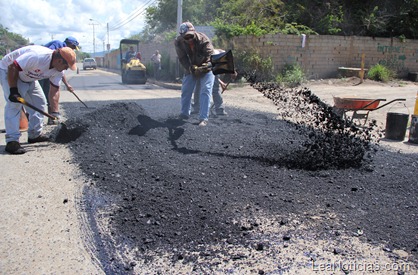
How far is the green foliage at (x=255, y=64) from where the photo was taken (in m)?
15.2

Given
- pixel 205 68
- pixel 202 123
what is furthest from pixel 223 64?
pixel 202 123

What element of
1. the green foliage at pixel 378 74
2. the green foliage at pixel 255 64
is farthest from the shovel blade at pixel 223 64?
→ the green foliage at pixel 378 74

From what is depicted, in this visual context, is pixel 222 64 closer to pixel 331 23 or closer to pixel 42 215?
pixel 42 215

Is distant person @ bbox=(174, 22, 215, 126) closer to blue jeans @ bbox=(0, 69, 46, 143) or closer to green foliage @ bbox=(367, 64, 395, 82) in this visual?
blue jeans @ bbox=(0, 69, 46, 143)

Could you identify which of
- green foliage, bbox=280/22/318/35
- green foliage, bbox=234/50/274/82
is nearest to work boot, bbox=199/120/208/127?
green foliage, bbox=234/50/274/82

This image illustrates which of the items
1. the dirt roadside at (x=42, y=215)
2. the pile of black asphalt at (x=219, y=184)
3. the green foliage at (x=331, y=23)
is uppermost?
the green foliage at (x=331, y=23)

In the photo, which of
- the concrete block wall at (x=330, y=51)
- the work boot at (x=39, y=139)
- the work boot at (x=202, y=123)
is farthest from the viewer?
the concrete block wall at (x=330, y=51)

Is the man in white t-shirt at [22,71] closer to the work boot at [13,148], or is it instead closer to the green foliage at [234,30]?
the work boot at [13,148]

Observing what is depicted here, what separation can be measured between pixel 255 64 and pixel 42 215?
1315 cm

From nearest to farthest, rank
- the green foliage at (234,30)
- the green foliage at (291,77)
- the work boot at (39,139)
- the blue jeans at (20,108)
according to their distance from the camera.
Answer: the blue jeans at (20,108), the work boot at (39,139), the green foliage at (291,77), the green foliage at (234,30)

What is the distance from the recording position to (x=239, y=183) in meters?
3.71

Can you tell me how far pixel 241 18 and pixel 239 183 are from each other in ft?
54.6

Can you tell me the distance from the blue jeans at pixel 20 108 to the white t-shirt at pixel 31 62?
6.1 inches

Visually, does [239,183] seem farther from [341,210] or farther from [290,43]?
[290,43]
